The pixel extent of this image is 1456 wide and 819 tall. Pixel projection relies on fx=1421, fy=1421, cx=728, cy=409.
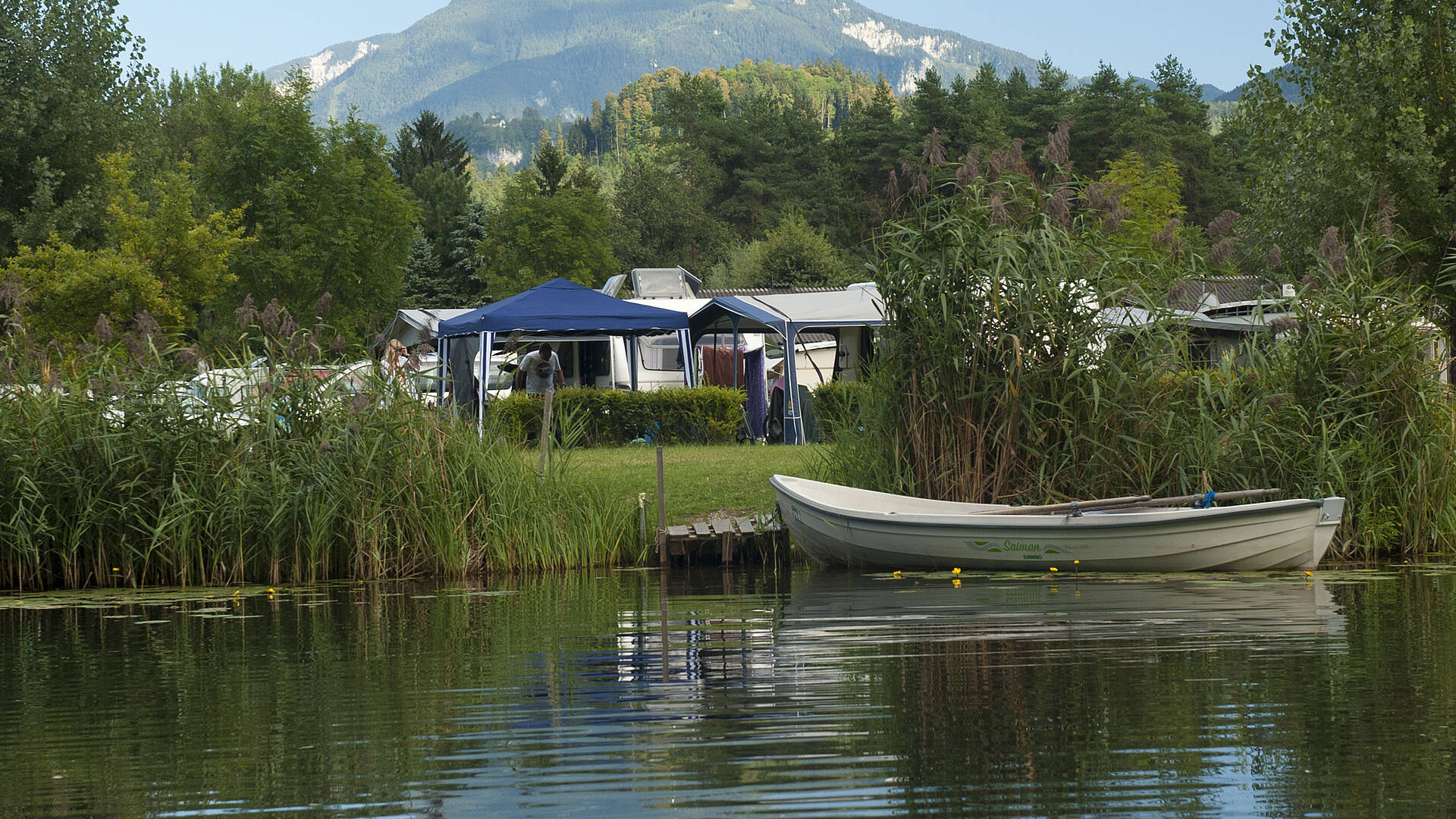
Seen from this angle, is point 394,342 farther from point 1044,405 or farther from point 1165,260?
point 1165,260

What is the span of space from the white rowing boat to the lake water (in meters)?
0.74

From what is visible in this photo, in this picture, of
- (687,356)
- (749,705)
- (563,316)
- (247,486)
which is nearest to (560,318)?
(563,316)

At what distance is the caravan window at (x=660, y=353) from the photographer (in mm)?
→ 33062

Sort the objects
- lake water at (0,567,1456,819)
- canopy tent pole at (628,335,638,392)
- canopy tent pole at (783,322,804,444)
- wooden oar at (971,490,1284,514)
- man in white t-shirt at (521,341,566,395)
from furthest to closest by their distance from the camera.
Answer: canopy tent pole at (628,335,638,392)
canopy tent pole at (783,322,804,444)
man in white t-shirt at (521,341,566,395)
wooden oar at (971,490,1284,514)
lake water at (0,567,1456,819)

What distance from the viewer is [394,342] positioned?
39.8 feet

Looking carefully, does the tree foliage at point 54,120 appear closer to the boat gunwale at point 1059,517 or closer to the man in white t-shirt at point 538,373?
the man in white t-shirt at point 538,373

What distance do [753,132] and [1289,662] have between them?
3124 inches

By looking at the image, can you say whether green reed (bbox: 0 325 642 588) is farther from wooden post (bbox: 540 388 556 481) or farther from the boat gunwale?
the boat gunwale

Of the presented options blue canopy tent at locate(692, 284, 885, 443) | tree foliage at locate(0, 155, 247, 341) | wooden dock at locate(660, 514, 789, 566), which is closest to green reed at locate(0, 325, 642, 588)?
wooden dock at locate(660, 514, 789, 566)

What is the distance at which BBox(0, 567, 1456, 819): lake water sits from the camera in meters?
4.57

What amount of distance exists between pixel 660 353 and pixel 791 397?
1085 cm

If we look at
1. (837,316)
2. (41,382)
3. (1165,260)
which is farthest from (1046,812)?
(837,316)

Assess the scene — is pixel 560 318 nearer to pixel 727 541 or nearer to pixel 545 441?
pixel 545 441

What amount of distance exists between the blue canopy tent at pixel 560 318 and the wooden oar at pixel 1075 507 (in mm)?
11447
